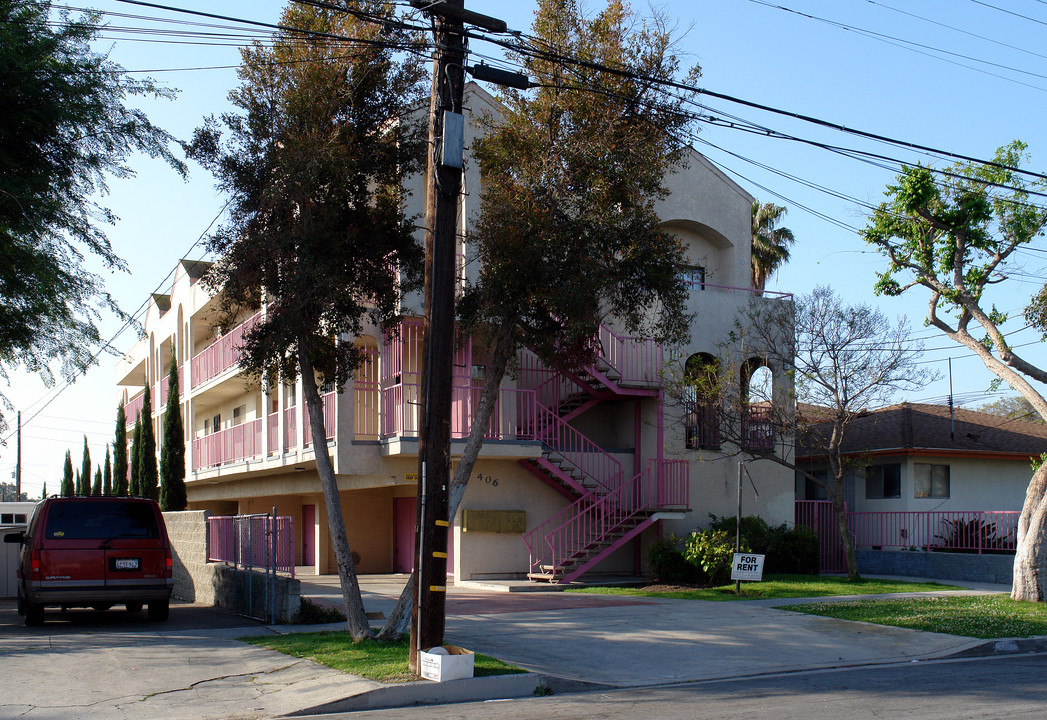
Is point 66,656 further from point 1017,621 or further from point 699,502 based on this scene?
point 699,502

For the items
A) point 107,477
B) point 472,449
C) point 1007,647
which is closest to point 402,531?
point 472,449

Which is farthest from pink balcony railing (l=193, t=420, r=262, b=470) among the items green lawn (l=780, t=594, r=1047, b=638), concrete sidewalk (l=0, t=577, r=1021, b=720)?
green lawn (l=780, t=594, r=1047, b=638)

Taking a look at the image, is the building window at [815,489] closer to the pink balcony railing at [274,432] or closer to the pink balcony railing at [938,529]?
the pink balcony railing at [938,529]

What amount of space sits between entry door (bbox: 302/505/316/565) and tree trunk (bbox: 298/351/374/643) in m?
17.6

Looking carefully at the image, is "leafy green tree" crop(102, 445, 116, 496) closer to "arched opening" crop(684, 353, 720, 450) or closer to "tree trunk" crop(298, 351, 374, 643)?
A: "arched opening" crop(684, 353, 720, 450)

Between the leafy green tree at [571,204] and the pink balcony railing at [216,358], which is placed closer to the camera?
the leafy green tree at [571,204]

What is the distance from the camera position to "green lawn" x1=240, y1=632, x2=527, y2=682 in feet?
32.7

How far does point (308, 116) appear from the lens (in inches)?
480

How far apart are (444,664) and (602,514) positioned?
11.6 m

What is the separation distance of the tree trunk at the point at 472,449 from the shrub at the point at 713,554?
8507 millimetres

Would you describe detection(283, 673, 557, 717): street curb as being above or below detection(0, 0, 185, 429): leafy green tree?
below

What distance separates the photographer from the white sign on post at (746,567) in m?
17.4

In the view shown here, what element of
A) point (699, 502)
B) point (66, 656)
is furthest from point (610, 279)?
point (699, 502)

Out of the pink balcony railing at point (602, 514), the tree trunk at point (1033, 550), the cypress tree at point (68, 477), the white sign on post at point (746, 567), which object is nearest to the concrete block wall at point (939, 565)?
the tree trunk at point (1033, 550)
